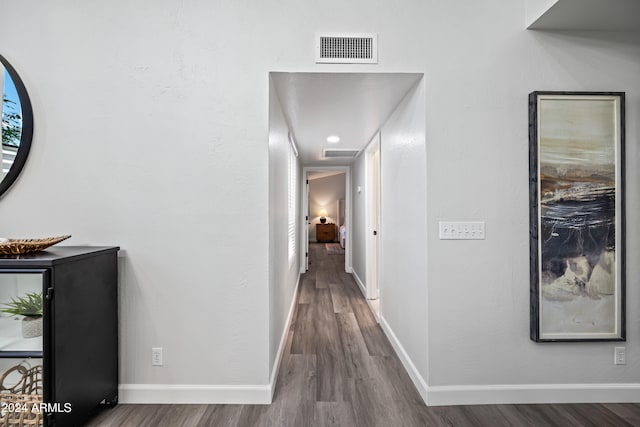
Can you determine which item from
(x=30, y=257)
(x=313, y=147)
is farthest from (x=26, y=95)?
(x=313, y=147)

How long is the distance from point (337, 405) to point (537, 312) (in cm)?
137

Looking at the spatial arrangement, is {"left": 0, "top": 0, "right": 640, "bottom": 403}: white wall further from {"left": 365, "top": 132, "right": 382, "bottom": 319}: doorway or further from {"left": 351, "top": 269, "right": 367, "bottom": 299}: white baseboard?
{"left": 351, "top": 269, "right": 367, "bottom": 299}: white baseboard

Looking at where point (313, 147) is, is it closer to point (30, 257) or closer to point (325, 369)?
point (325, 369)

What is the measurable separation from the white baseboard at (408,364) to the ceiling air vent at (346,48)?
6.86 ft

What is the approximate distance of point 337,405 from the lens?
2041 millimetres

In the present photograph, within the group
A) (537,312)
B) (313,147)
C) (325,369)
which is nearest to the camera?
(537,312)

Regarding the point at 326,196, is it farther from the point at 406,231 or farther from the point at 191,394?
the point at 191,394

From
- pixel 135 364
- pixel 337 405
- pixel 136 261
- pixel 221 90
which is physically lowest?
pixel 337 405

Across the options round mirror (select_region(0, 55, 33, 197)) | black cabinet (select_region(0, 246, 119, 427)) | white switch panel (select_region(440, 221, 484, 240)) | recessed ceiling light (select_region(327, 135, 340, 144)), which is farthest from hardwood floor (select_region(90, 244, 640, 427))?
recessed ceiling light (select_region(327, 135, 340, 144))

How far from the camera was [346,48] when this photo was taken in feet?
6.68

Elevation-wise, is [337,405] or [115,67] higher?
[115,67]

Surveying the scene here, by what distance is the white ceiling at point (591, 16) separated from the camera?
5.89 ft

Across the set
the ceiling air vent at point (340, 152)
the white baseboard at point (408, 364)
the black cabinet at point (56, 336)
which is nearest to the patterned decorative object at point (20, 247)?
the black cabinet at point (56, 336)

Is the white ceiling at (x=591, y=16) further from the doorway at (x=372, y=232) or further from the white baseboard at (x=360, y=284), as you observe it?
the white baseboard at (x=360, y=284)
